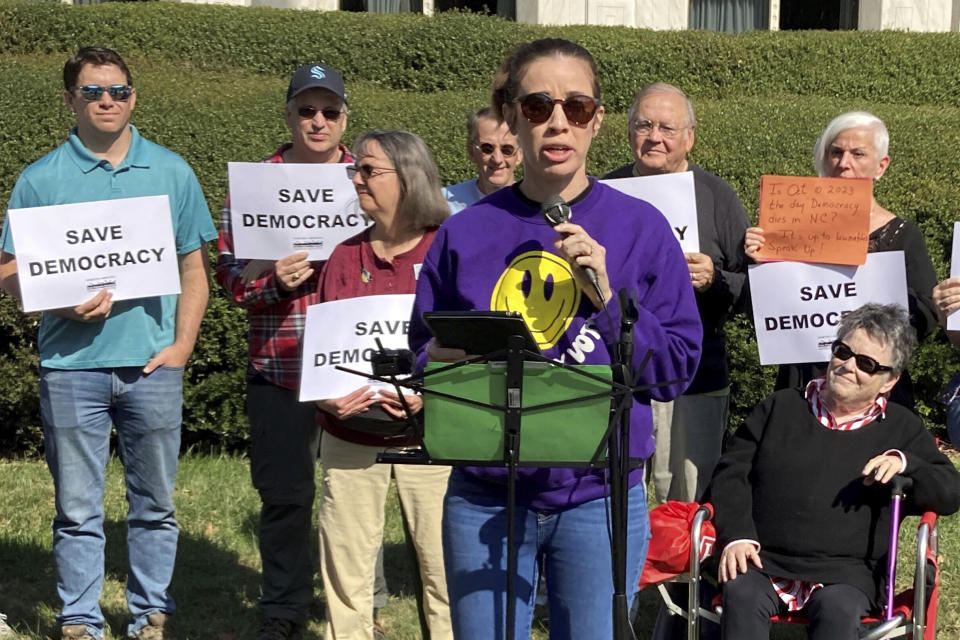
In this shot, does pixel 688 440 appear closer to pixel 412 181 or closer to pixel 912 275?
pixel 912 275

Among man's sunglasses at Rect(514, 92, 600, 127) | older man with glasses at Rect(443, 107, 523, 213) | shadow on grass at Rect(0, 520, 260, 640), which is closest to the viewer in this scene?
man's sunglasses at Rect(514, 92, 600, 127)

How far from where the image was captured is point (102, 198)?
5.46m

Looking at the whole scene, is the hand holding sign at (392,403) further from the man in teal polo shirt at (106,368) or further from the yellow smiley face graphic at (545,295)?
the yellow smiley face graphic at (545,295)

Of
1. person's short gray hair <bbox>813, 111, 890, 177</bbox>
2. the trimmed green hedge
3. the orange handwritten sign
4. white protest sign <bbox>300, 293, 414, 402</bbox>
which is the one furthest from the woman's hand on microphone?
the trimmed green hedge

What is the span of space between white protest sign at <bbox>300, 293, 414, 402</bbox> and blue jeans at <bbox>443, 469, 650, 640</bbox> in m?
1.76

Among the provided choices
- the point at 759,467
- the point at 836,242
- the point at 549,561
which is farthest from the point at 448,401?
the point at 836,242

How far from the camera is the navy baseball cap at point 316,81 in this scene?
5586 mm

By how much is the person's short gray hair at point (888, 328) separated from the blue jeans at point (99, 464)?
2689 millimetres

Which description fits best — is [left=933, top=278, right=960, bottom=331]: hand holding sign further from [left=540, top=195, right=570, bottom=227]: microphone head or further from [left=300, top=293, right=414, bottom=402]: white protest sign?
[left=540, top=195, right=570, bottom=227]: microphone head

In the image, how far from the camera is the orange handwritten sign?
514 cm

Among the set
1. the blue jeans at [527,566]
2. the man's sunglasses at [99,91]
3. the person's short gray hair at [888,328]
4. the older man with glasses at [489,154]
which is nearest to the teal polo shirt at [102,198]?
the man's sunglasses at [99,91]

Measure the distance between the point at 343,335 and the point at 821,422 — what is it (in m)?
1.77

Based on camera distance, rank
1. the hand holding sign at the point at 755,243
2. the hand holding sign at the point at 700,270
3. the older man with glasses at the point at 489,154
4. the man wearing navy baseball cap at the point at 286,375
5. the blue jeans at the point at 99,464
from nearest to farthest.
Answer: the hand holding sign at the point at 700,270 → the hand holding sign at the point at 755,243 → the blue jeans at the point at 99,464 → the man wearing navy baseball cap at the point at 286,375 → the older man with glasses at the point at 489,154

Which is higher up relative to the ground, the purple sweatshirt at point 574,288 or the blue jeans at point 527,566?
the purple sweatshirt at point 574,288
